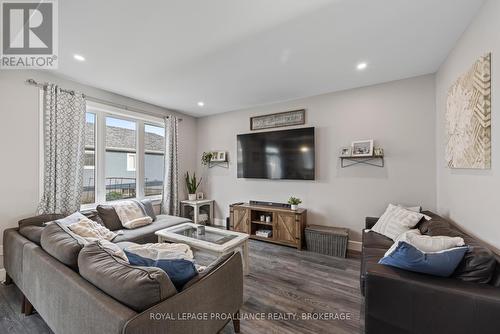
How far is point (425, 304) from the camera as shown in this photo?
119cm

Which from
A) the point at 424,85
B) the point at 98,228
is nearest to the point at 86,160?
the point at 98,228

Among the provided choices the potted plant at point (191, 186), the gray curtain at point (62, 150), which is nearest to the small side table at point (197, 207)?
the potted plant at point (191, 186)

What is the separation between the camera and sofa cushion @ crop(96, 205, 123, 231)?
2.84m

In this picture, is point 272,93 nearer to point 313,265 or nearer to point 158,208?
point 313,265

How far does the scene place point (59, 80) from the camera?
280 centimetres

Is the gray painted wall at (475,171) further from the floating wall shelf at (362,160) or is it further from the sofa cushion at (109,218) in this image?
the sofa cushion at (109,218)

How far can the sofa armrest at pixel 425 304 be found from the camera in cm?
109

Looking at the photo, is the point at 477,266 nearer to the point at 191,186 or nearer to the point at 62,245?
the point at 62,245

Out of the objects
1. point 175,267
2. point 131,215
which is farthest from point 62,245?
point 131,215

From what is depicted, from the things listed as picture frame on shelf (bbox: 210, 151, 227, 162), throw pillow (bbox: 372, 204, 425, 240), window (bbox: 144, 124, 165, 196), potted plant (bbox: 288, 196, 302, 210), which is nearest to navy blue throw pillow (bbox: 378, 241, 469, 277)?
throw pillow (bbox: 372, 204, 425, 240)

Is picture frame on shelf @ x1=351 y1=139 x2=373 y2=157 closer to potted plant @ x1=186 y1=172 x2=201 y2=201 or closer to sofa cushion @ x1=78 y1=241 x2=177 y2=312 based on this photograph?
sofa cushion @ x1=78 y1=241 x2=177 y2=312

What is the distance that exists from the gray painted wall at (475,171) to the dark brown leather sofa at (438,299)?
1.52 ft

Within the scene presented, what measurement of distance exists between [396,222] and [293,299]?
1.48 m

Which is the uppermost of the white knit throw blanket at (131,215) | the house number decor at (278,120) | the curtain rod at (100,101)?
the curtain rod at (100,101)
